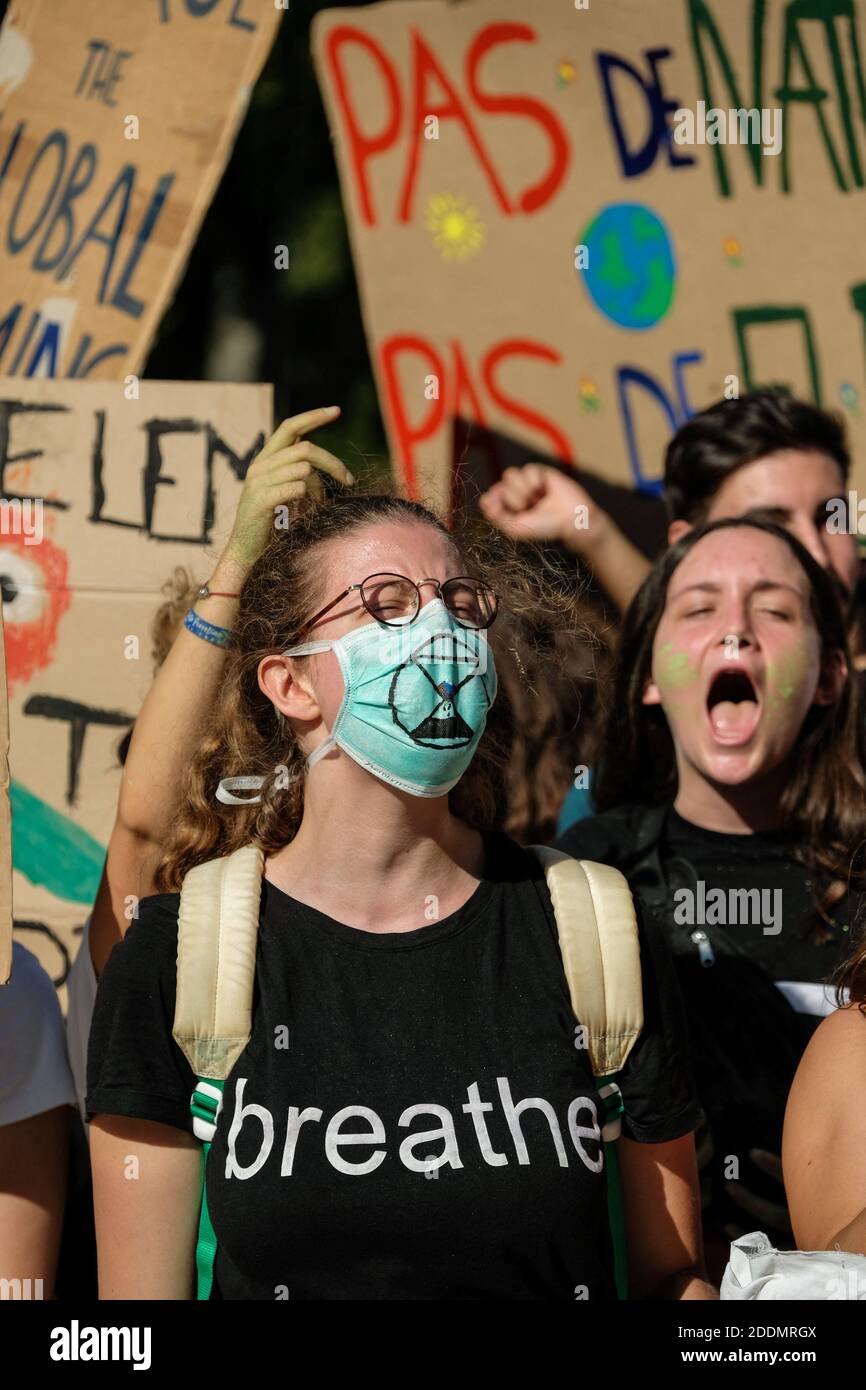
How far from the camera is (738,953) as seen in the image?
2.83m

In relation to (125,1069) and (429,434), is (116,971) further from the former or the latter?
(429,434)

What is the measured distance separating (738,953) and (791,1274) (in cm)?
89

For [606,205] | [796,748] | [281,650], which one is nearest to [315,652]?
[281,650]

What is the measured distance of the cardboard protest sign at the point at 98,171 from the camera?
4008 millimetres

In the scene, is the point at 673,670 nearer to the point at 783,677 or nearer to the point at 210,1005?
the point at 783,677

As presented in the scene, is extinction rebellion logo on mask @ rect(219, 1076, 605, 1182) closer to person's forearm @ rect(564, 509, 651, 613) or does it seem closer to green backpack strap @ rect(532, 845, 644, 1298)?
green backpack strap @ rect(532, 845, 644, 1298)

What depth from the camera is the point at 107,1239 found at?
2.03 m

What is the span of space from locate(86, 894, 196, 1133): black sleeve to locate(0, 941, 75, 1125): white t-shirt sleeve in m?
0.36

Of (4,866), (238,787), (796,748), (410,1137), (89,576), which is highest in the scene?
(89,576)
